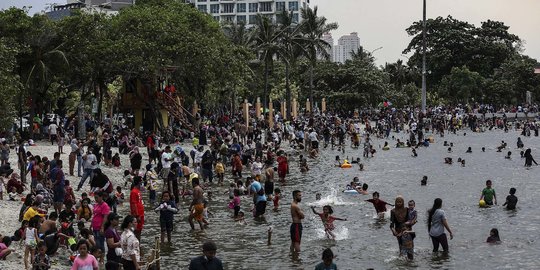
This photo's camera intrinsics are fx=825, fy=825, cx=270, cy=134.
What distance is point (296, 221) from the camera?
19328 mm

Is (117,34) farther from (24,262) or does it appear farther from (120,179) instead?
(24,262)

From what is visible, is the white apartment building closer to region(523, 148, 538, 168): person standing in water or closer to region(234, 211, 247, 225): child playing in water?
region(523, 148, 538, 168): person standing in water

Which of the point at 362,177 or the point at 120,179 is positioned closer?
the point at 120,179

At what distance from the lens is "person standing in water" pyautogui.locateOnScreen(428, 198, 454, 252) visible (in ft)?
60.8

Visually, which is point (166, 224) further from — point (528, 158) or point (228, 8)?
point (228, 8)

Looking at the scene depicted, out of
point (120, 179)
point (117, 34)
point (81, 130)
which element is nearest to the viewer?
point (120, 179)

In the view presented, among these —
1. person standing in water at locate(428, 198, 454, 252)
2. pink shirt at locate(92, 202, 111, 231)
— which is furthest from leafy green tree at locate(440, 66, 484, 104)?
pink shirt at locate(92, 202, 111, 231)

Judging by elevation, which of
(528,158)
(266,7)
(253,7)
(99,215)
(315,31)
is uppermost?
(253,7)

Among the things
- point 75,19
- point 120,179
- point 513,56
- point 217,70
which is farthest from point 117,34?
point 513,56

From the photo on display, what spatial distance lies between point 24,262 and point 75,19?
32.3 metres

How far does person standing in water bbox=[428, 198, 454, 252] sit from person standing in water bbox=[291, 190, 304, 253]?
2954 millimetres

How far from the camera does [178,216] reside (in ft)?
85.1

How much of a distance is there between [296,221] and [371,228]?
18.5 ft

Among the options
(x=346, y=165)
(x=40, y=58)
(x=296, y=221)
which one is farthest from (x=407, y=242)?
(x=40, y=58)
